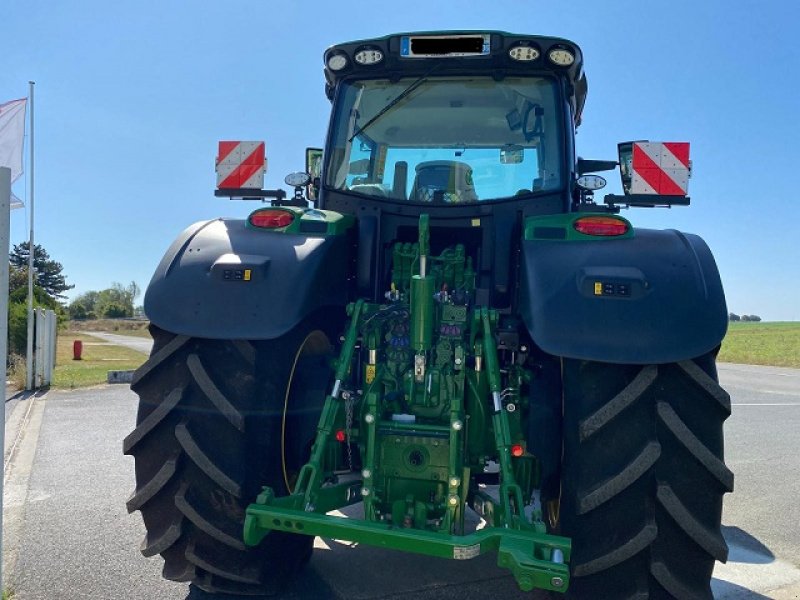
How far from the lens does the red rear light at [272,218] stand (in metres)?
3.14

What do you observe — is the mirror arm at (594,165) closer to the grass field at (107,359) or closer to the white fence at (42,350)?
the grass field at (107,359)

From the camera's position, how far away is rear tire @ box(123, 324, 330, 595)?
265 centimetres

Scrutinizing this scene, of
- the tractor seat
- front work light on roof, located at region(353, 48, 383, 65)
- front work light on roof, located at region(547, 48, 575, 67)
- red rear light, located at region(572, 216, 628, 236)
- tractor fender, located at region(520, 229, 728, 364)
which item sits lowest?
tractor fender, located at region(520, 229, 728, 364)

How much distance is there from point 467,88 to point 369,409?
182 cm

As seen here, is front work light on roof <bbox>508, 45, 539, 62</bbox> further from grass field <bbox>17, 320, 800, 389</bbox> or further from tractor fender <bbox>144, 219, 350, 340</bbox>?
grass field <bbox>17, 320, 800, 389</bbox>

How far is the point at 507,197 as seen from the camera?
3416mm

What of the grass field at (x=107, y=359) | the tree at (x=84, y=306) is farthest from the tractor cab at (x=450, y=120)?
the tree at (x=84, y=306)

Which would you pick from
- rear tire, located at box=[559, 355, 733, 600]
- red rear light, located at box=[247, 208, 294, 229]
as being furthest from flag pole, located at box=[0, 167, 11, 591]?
rear tire, located at box=[559, 355, 733, 600]

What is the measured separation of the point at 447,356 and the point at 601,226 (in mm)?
893

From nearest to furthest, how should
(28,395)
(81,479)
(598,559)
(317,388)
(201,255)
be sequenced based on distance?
1. (598,559)
2. (201,255)
3. (317,388)
4. (81,479)
5. (28,395)

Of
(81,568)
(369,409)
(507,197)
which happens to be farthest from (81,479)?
(507,197)

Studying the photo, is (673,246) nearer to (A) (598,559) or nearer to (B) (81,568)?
(A) (598,559)

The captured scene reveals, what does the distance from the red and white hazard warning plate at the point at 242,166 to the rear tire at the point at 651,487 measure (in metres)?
3.01

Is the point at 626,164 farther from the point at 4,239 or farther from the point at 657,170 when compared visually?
the point at 4,239
